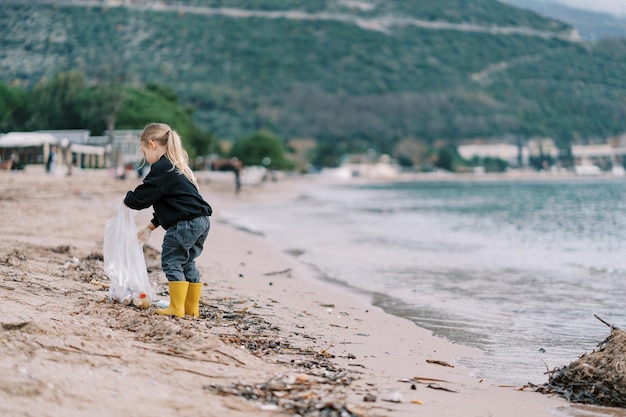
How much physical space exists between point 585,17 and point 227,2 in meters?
76.0

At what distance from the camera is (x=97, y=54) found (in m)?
103

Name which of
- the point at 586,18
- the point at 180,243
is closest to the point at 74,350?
the point at 180,243

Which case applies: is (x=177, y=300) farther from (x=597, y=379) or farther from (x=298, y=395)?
(x=597, y=379)

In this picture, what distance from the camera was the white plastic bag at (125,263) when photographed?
566cm

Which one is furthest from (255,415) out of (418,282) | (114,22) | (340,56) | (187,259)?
(340,56)

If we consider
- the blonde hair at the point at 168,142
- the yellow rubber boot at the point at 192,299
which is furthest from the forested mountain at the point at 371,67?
the yellow rubber boot at the point at 192,299

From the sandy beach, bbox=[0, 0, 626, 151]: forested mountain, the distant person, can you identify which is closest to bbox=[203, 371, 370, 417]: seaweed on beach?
the sandy beach

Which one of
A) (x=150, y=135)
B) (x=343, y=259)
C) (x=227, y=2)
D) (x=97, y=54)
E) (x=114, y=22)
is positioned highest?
(x=227, y=2)

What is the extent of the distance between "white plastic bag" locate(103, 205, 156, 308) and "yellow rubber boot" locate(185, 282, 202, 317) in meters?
0.27

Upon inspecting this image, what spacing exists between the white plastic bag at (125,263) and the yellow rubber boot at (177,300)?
0.21 metres

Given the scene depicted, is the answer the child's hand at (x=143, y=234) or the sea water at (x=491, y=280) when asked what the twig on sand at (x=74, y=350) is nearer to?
the child's hand at (x=143, y=234)

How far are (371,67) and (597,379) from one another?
166188mm

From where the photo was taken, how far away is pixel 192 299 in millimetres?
5750

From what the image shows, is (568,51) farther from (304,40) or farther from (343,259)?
(343,259)
